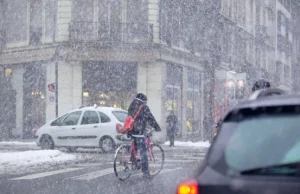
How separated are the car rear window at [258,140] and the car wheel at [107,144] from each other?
49.3 ft

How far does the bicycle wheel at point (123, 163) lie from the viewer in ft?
33.8

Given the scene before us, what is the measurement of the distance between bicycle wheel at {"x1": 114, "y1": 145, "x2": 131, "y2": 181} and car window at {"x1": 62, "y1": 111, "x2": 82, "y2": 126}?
902 cm

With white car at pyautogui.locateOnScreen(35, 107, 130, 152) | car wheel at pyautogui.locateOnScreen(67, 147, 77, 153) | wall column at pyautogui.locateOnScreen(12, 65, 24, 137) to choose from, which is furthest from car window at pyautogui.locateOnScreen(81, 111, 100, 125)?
wall column at pyautogui.locateOnScreen(12, 65, 24, 137)

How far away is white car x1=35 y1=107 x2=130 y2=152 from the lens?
18266mm

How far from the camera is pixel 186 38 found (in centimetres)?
3222

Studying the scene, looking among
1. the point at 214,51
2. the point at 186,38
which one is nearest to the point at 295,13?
the point at 214,51

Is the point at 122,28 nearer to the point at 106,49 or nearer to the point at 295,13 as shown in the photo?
the point at 106,49

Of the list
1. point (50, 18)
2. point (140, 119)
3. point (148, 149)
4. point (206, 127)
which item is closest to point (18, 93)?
point (50, 18)

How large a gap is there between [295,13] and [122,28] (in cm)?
4588

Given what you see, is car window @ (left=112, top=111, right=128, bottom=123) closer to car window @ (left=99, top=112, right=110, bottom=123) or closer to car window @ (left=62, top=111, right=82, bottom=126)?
car window @ (left=99, top=112, right=110, bottom=123)

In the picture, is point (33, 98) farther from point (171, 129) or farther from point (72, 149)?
point (72, 149)

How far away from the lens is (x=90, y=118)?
62.2 ft

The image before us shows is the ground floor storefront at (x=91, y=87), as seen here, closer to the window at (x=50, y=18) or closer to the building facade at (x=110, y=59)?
the building facade at (x=110, y=59)

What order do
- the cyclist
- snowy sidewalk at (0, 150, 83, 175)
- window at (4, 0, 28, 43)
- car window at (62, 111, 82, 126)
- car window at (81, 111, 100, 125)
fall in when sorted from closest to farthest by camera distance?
1. the cyclist
2. snowy sidewalk at (0, 150, 83, 175)
3. car window at (81, 111, 100, 125)
4. car window at (62, 111, 82, 126)
5. window at (4, 0, 28, 43)
